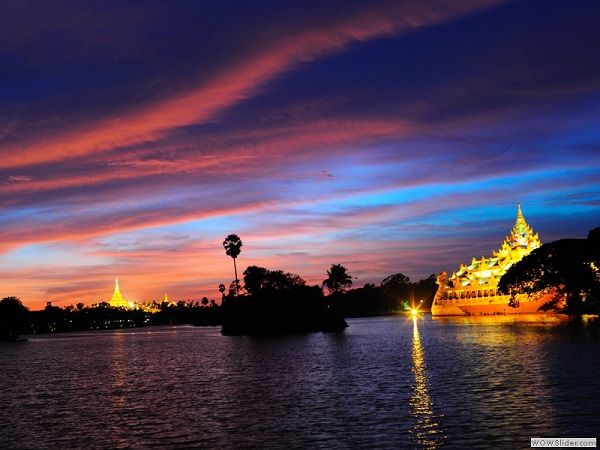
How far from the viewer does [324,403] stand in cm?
3656

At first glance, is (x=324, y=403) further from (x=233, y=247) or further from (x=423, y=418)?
(x=233, y=247)

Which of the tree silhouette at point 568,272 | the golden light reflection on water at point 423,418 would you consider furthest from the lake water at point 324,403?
the tree silhouette at point 568,272

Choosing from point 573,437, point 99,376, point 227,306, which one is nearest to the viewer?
point 573,437

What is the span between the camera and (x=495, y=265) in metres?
199

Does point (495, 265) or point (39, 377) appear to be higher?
point (495, 265)

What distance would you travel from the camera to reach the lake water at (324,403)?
2745 centimetres

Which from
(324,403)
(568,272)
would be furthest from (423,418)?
(568,272)

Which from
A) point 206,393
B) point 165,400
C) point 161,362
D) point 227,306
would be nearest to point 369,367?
point 206,393

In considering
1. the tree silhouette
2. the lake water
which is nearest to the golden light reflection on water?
the lake water

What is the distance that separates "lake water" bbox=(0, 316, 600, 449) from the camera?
27453 mm

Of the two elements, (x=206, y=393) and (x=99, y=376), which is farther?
(x=99, y=376)

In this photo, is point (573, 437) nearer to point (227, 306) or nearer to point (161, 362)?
point (161, 362)

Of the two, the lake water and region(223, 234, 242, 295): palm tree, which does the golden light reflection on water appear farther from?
region(223, 234, 242, 295): palm tree

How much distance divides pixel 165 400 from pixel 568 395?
22796 mm
